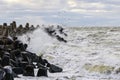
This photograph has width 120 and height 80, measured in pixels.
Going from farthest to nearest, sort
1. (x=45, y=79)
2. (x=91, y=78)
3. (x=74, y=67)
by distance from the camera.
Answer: (x=74, y=67)
(x=91, y=78)
(x=45, y=79)

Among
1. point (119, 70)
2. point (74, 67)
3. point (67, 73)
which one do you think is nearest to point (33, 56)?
point (74, 67)

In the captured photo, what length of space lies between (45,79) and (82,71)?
9.81ft

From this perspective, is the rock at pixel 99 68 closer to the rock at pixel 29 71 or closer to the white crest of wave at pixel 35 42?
the rock at pixel 29 71

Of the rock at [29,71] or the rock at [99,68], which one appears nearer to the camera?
the rock at [29,71]

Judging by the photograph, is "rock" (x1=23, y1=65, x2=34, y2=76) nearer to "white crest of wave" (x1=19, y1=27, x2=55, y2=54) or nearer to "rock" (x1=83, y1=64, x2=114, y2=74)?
"rock" (x1=83, y1=64, x2=114, y2=74)

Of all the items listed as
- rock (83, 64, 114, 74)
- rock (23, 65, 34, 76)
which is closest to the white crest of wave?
rock (83, 64, 114, 74)

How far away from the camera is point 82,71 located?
14.1 meters

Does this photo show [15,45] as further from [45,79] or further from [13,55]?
[45,79]

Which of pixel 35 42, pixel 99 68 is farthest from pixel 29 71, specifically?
pixel 35 42

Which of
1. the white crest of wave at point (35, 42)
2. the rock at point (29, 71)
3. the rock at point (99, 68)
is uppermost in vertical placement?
the rock at point (29, 71)

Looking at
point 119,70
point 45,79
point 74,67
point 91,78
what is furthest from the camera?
point 74,67

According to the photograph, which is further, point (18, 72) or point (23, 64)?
point (23, 64)

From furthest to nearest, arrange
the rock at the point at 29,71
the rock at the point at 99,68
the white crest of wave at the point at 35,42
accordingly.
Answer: the white crest of wave at the point at 35,42
the rock at the point at 99,68
the rock at the point at 29,71

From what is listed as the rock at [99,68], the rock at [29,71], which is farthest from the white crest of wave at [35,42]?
the rock at [29,71]
